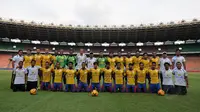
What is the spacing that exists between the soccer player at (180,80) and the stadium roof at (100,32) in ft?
99.0

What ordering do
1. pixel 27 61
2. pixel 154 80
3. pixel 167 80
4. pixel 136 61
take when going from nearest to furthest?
pixel 167 80 < pixel 154 80 < pixel 27 61 < pixel 136 61

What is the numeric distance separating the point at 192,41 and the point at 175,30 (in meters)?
7.50

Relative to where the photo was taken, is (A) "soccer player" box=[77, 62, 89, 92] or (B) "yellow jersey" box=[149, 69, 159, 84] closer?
(B) "yellow jersey" box=[149, 69, 159, 84]

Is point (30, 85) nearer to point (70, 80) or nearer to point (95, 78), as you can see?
point (70, 80)

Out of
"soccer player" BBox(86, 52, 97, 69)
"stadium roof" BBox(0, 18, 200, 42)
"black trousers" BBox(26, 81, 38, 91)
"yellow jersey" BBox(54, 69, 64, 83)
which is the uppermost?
"stadium roof" BBox(0, 18, 200, 42)

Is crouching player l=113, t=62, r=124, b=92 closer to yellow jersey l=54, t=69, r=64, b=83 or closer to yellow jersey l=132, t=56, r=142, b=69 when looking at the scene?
yellow jersey l=132, t=56, r=142, b=69

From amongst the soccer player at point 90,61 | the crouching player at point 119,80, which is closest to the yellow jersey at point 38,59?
the soccer player at point 90,61

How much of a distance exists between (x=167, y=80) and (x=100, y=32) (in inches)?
1302

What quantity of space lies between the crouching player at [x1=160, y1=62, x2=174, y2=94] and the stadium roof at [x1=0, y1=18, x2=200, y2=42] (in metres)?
30.2

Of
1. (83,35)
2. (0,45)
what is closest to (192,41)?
(83,35)

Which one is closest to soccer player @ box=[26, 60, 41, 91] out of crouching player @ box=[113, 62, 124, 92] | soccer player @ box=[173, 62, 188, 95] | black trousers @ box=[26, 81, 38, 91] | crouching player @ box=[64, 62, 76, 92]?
black trousers @ box=[26, 81, 38, 91]

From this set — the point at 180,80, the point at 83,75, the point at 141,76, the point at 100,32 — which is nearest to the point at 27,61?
the point at 83,75

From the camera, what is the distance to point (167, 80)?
27.5 ft

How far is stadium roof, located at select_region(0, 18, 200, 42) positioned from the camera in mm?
36156
